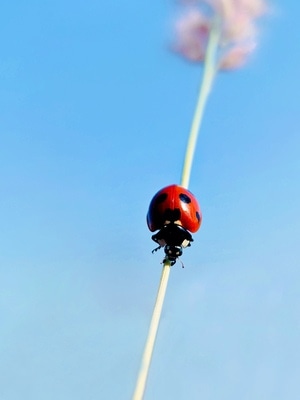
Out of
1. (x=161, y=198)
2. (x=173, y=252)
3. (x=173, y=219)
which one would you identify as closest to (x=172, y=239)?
(x=173, y=252)

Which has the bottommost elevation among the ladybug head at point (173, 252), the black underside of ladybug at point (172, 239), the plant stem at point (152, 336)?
the plant stem at point (152, 336)

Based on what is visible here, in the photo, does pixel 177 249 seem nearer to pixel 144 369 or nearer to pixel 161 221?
pixel 161 221

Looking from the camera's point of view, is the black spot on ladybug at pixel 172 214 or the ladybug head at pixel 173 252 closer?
the black spot on ladybug at pixel 172 214

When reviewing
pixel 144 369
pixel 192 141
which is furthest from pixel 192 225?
pixel 144 369

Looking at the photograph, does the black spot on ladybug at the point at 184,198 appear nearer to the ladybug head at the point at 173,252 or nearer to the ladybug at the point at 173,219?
the ladybug at the point at 173,219

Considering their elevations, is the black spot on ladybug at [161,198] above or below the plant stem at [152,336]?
above

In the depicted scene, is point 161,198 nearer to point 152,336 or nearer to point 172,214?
point 172,214

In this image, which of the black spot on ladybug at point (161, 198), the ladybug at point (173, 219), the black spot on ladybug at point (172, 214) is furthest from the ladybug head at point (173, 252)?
the black spot on ladybug at point (161, 198)

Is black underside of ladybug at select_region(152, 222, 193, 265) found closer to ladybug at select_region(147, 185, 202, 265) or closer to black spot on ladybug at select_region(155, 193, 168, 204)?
ladybug at select_region(147, 185, 202, 265)
